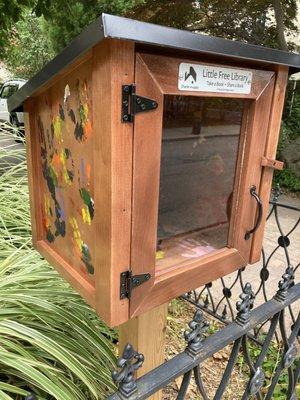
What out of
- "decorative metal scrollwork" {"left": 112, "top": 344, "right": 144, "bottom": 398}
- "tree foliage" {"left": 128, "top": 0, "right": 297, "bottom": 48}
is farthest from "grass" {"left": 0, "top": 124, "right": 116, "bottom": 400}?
"tree foliage" {"left": 128, "top": 0, "right": 297, "bottom": 48}

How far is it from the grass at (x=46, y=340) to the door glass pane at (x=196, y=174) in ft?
1.95

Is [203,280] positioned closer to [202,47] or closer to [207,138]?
[207,138]

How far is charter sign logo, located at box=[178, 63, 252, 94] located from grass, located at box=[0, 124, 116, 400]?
0.95 m

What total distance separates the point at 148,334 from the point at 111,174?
26.6 inches

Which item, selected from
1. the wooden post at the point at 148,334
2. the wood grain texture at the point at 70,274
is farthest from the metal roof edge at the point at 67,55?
the wooden post at the point at 148,334

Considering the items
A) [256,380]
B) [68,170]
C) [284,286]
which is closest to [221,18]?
[284,286]

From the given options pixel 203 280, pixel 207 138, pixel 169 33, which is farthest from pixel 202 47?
pixel 203 280

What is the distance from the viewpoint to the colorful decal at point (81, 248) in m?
0.94

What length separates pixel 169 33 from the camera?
27.4 inches

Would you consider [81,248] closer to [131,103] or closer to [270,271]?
[131,103]

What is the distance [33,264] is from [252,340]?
1481 mm

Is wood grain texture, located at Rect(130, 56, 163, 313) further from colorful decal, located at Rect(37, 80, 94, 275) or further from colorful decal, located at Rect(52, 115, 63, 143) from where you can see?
colorful decal, located at Rect(52, 115, 63, 143)

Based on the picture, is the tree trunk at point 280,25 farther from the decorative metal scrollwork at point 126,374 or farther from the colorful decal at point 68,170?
the decorative metal scrollwork at point 126,374

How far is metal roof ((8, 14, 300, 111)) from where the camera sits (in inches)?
24.9
